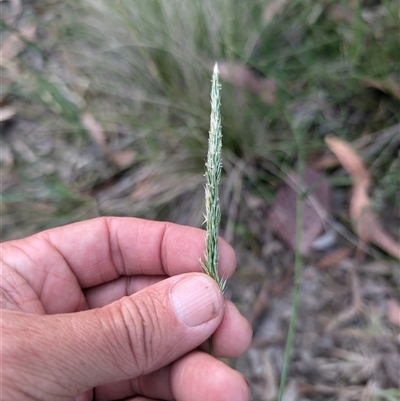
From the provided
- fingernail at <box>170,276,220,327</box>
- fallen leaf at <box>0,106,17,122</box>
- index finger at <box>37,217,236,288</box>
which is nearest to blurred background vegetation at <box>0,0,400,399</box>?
fallen leaf at <box>0,106,17,122</box>

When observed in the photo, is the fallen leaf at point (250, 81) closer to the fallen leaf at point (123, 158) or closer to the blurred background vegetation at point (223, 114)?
the blurred background vegetation at point (223, 114)

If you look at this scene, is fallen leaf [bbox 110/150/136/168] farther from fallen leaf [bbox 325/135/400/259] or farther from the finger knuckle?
the finger knuckle

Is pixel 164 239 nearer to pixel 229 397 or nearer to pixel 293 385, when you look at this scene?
pixel 229 397

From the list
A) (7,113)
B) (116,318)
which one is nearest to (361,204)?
(116,318)

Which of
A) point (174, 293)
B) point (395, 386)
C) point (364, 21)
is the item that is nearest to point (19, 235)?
point (174, 293)

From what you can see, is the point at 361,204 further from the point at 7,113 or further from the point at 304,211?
the point at 7,113

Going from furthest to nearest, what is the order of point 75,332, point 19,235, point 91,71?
Answer: 1. point 91,71
2. point 19,235
3. point 75,332
